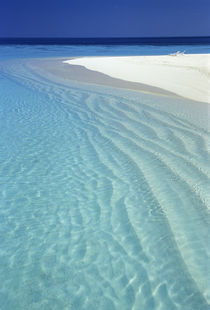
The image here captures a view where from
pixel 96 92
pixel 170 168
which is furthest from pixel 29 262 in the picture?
pixel 96 92

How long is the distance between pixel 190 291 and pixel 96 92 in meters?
8.12

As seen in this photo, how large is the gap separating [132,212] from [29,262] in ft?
3.54

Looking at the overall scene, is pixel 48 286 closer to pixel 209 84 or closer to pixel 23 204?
pixel 23 204

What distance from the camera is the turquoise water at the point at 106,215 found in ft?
7.91

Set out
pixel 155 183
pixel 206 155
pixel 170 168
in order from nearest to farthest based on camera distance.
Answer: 1. pixel 155 183
2. pixel 170 168
3. pixel 206 155

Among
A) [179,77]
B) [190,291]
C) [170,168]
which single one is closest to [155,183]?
[170,168]

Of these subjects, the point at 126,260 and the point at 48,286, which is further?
the point at 126,260

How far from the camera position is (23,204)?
142 inches

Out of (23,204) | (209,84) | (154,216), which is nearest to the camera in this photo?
(154,216)

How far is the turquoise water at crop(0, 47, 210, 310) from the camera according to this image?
7.91 ft

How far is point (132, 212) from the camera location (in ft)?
11.0

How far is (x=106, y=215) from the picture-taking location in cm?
334

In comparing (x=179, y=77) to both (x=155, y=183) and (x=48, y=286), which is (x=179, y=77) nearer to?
(x=155, y=183)

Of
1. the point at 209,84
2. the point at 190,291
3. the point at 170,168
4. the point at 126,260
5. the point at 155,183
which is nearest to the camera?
the point at 190,291
